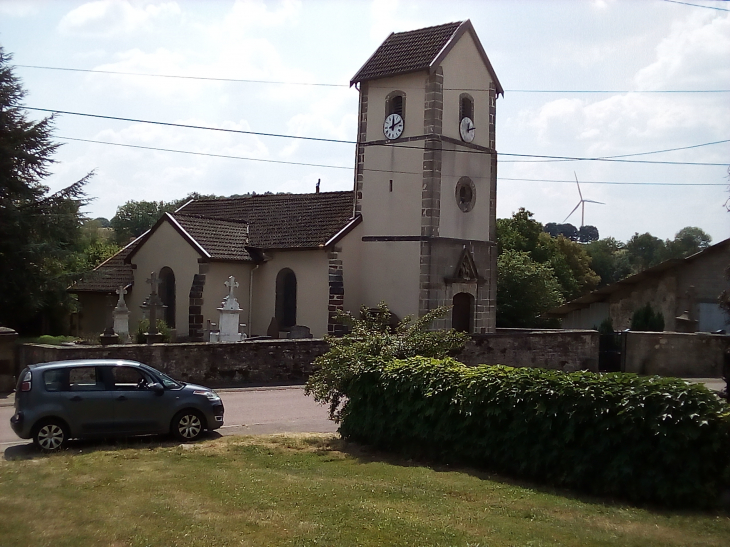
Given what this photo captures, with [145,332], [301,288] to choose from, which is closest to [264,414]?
[145,332]

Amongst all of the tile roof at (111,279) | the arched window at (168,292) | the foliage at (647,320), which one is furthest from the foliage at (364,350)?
the tile roof at (111,279)

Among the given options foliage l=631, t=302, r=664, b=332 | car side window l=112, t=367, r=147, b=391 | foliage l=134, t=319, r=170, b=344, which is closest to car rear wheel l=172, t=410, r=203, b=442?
car side window l=112, t=367, r=147, b=391

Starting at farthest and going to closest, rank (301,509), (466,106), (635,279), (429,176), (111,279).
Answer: (111,279) → (635,279) → (466,106) → (429,176) → (301,509)

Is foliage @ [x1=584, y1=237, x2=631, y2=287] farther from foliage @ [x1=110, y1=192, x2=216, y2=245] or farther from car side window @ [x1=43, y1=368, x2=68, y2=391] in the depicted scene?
car side window @ [x1=43, y1=368, x2=68, y2=391]

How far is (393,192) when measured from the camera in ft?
99.0

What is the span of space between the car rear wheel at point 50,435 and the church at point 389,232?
56.5 feet

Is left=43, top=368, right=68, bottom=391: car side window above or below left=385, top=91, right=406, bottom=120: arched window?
below

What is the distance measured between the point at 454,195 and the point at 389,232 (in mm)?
3016

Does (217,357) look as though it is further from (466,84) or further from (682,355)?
(682,355)

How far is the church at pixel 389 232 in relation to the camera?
29.5 metres

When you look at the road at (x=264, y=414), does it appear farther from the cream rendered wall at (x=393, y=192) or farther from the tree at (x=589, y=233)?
the tree at (x=589, y=233)

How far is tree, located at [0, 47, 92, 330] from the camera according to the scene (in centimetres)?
2547

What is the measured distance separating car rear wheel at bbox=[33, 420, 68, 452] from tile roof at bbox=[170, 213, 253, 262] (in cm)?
1803

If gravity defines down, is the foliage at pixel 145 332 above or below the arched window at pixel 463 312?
below
